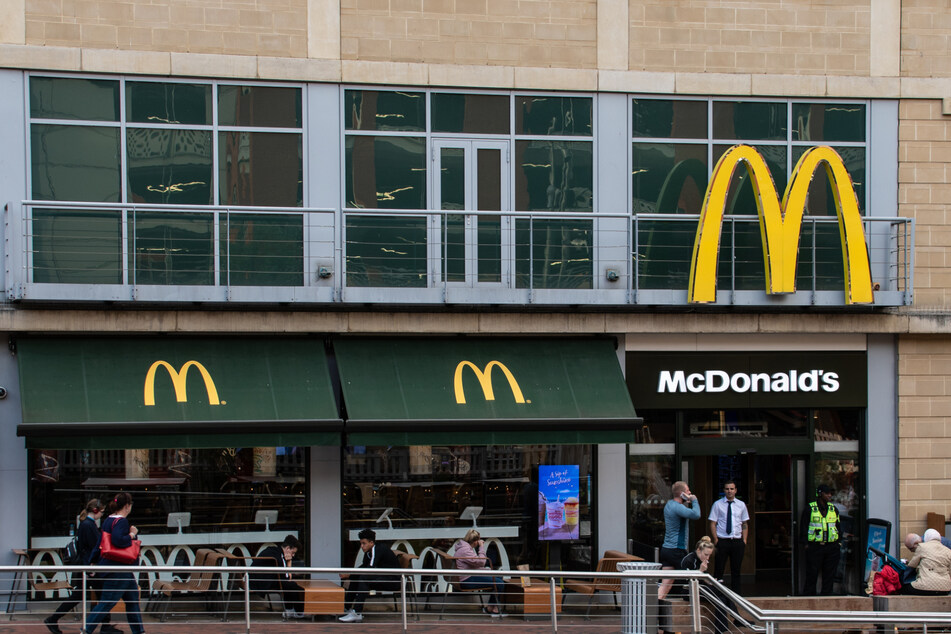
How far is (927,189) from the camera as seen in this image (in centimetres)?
1642

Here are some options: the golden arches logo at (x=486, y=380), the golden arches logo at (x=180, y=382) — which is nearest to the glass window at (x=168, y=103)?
the golden arches logo at (x=180, y=382)

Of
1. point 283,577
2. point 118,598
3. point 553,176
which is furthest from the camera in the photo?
point 553,176

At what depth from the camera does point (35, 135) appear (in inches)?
580

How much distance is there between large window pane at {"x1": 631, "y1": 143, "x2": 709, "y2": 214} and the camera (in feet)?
52.9

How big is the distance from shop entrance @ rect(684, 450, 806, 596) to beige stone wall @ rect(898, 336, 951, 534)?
1.59 metres

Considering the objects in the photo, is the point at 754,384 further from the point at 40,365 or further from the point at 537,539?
the point at 40,365

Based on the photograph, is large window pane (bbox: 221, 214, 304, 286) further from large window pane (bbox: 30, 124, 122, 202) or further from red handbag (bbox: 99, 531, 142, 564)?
red handbag (bbox: 99, 531, 142, 564)

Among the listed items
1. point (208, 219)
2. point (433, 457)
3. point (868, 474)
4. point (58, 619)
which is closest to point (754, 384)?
point (868, 474)

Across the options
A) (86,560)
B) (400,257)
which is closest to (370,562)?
(86,560)

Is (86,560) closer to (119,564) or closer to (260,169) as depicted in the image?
(119,564)

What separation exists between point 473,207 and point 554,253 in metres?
1.37

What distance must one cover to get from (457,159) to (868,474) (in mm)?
7865

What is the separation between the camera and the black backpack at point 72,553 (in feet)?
42.4

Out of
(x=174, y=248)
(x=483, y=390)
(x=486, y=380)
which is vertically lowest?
(x=483, y=390)
